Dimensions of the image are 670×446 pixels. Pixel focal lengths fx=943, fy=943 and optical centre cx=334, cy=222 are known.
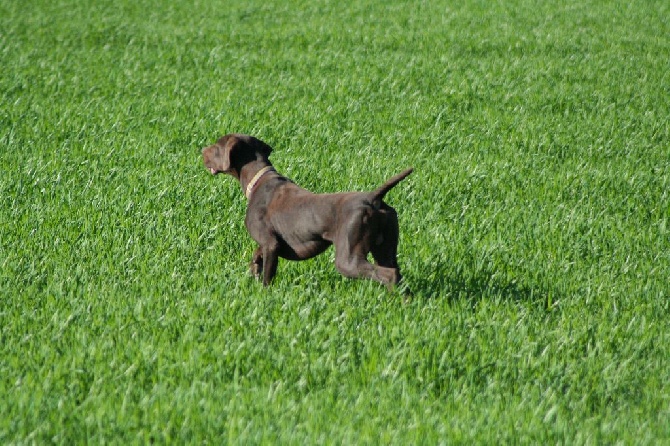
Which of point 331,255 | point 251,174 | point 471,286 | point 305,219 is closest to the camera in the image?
point 305,219

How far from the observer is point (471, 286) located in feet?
20.4

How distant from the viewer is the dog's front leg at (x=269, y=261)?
5.93 m

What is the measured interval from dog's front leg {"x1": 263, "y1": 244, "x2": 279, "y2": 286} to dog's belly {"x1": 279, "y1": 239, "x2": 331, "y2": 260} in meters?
0.06

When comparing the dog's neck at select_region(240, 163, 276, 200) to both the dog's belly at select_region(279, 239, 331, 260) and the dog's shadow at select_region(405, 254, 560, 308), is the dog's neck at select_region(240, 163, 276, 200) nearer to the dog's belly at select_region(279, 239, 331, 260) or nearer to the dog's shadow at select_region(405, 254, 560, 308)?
the dog's belly at select_region(279, 239, 331, 260)

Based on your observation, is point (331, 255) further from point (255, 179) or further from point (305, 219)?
point (305, 219)

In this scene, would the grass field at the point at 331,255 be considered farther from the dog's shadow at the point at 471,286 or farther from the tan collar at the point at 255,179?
the tan collar at the point at 255,179

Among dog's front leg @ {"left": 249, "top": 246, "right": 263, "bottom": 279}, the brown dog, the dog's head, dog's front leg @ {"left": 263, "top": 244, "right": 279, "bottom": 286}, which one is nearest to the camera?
the brown dog

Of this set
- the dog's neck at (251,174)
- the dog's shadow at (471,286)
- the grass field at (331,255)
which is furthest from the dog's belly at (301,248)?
the dog's shadow at (471,286)

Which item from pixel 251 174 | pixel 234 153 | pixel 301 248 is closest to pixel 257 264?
pixel 301 248

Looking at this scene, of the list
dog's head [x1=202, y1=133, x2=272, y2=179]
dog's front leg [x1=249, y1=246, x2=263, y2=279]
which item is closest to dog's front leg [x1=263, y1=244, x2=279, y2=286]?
dog's front leg [x1=249, y1=246, x2=263, y2=279]

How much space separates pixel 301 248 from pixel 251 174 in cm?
75

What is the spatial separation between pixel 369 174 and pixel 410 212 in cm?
124

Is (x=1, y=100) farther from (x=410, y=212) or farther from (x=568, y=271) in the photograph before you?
(x=568, y=271)

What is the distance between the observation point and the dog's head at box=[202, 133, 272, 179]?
6.29 metres
